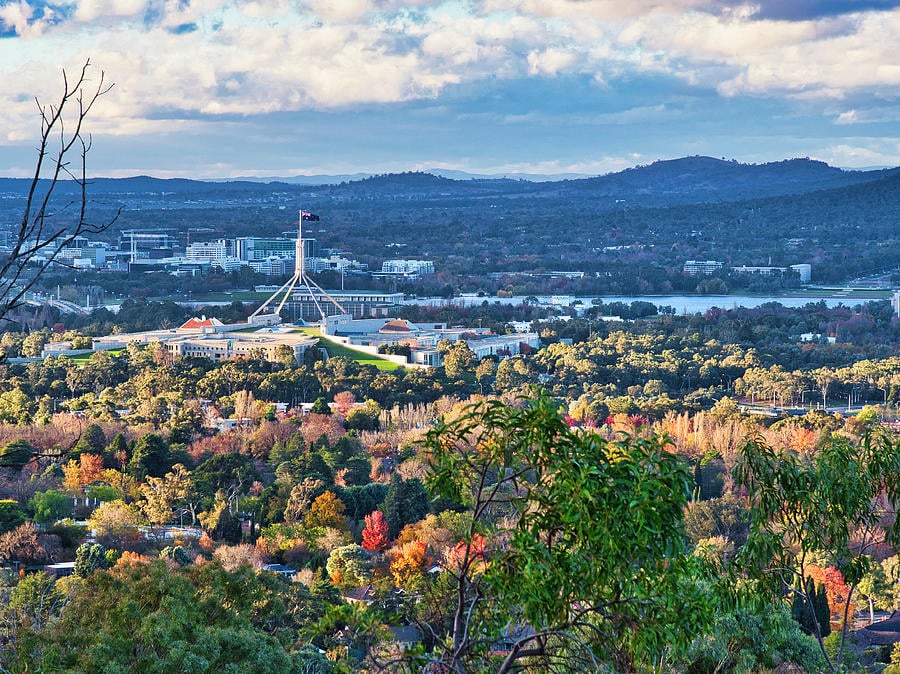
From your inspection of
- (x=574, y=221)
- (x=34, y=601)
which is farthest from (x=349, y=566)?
(x=574, y=221)

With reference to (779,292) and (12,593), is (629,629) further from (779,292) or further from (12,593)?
(779,292)

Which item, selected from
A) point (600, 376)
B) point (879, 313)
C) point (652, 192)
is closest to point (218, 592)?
point (600, 376)

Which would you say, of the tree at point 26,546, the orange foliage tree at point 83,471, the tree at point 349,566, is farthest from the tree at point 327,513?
the orange foliage tree at point 83,471

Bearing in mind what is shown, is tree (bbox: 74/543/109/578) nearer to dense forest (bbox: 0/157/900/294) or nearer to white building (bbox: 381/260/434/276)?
dense forest (bbox: 0/157/900/294)

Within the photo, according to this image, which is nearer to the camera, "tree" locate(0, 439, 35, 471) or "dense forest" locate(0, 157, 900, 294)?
"tree" locate(0, 439, 35, 471)

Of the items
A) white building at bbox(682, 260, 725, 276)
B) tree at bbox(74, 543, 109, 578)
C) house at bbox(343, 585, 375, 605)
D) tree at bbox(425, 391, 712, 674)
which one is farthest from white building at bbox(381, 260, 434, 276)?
tree at bbox(425, 391, 712, 674)

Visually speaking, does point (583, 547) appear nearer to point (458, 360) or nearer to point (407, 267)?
point (458, 360)

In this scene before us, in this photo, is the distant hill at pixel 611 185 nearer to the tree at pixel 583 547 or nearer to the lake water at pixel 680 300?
the lake water at pixel 680 300
